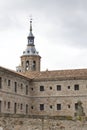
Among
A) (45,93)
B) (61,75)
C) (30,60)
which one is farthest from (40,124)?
(30,60)

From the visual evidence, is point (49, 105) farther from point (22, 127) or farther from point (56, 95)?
point (22, 127)

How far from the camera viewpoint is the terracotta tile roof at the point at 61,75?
4992 cm

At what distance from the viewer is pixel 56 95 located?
50156mm

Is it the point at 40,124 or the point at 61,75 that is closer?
the point at 40,124

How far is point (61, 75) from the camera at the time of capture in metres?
50.8

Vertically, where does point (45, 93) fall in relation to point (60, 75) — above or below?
below

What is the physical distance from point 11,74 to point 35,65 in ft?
64.6

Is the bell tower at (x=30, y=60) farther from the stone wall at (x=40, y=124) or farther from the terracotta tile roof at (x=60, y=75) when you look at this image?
the stone wall at (x=40, y=124)

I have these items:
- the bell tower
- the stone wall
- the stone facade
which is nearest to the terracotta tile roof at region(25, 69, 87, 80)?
the stone facade

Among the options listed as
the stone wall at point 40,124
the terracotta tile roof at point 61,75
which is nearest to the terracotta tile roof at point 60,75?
the terracotta tile roof at point 61,75

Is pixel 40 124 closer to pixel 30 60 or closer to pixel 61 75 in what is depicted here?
pixel 61 75

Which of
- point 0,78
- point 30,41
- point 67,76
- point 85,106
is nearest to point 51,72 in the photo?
point 67,76

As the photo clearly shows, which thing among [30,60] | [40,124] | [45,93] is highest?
[30,60]

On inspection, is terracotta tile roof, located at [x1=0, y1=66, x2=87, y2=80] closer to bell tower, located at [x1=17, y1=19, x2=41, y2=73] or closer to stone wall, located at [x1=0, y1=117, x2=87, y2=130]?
bell tower, located at [x1=17, y1=19, x2=41, y2=73]
